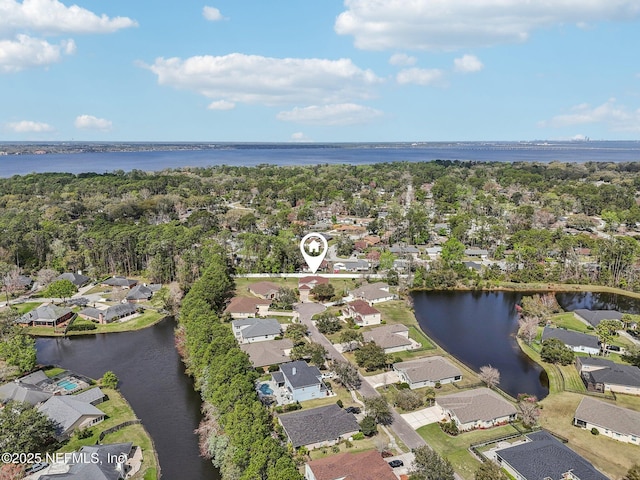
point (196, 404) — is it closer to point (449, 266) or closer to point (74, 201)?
point (449, 266)

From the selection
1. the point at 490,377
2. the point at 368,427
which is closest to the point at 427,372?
the point at 490,377

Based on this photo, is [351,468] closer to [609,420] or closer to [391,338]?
[391,338]

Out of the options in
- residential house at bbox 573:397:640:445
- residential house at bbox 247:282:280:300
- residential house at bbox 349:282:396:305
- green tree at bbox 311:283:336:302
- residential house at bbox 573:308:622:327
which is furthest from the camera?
residential house at bbox 247:282:280:300

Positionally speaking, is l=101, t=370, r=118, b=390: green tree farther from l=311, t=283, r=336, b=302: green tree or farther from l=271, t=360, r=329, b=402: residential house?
l=311, t=283, r=336, b=302: green tree

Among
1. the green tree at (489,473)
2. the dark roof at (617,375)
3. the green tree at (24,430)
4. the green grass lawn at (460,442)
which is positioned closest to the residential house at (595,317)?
the dark roof at (617,375)

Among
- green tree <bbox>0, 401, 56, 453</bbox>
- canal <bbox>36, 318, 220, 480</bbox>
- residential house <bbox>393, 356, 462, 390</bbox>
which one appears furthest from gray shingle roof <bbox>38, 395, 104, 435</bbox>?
residential house <bbox>393, 356, 462, 390</bbox>

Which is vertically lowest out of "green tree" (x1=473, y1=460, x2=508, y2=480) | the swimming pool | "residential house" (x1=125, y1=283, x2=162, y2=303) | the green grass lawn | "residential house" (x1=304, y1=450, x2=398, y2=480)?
the swimming pool
